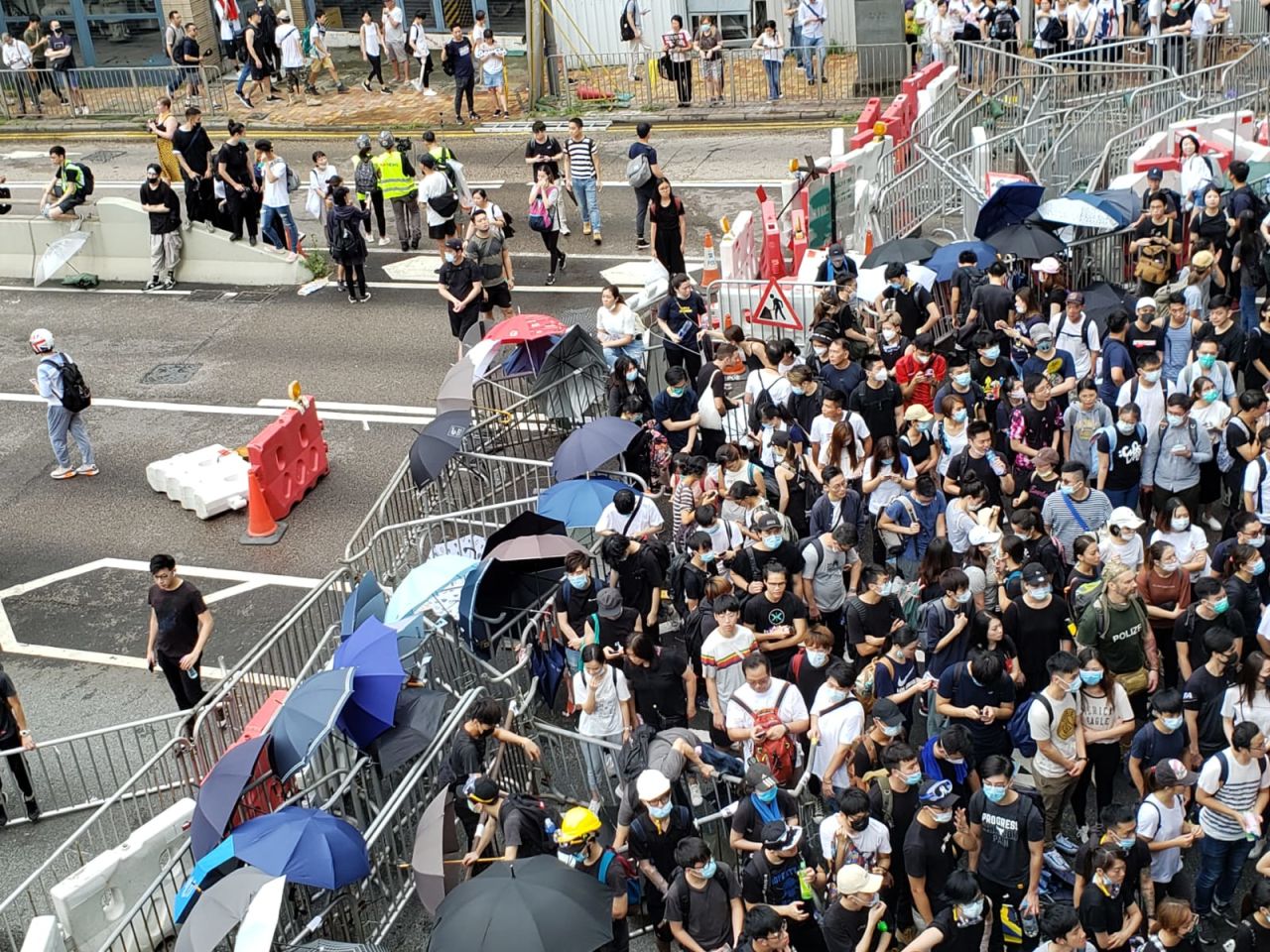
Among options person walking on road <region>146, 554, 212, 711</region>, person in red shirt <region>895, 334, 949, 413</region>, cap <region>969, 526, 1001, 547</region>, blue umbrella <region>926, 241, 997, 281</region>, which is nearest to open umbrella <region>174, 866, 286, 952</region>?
person walking on road <region>146, 554, 212, 711</region>

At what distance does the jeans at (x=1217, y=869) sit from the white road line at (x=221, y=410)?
991 centimetres

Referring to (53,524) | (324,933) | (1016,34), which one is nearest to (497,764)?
(324,933)

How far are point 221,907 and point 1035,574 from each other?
16.8 feet

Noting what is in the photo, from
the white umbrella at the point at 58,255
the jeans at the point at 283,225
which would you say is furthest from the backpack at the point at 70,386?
the white umbrella at the point at 58,255

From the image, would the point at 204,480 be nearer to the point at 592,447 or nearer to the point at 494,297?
the point at 494,297

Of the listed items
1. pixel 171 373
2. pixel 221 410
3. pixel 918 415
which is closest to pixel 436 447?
pixel 918 415

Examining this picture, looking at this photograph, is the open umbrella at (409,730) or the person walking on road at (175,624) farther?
the person walking on road at (175,624)

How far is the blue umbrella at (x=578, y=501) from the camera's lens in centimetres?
1222

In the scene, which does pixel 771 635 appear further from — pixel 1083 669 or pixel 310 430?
pixel 310 430

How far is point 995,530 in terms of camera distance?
11.0 m

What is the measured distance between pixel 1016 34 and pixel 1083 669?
18484mm

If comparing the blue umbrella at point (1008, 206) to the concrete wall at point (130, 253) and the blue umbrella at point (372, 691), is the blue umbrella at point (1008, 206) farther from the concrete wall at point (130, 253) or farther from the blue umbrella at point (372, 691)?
the concrete wall at point (130, 253)

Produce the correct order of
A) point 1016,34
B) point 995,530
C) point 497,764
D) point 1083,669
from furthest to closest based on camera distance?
point 1016,34 < point 995,530 < point 497,764 < point 1083,669

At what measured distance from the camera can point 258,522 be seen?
15.6m
